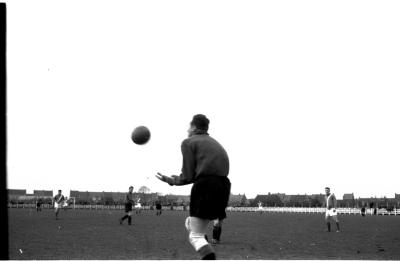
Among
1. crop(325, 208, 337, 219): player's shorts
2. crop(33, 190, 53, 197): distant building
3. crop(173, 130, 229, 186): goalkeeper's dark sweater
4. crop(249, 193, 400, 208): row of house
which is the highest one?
crop(173, 130, 229, 186): goalkeeper's dark sweater

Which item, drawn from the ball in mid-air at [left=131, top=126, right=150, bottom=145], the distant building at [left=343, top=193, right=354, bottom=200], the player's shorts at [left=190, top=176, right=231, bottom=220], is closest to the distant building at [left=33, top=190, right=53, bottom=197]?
the distant building at [left=343, top=193, right=354, bottom=200]

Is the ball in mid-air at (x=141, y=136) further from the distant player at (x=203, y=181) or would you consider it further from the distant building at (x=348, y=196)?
the distant building at (x=348, y=196)

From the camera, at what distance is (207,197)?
6273 millimetres

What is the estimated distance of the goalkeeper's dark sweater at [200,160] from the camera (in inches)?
250

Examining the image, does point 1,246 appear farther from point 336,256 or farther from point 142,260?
point 336,256

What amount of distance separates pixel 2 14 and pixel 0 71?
1.68 ft

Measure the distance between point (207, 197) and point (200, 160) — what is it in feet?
1.48

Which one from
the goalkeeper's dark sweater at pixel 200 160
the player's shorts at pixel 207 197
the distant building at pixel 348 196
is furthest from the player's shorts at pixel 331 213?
the distant building at pixel 348 196

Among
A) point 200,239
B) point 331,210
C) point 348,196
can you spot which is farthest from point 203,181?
point 348,196

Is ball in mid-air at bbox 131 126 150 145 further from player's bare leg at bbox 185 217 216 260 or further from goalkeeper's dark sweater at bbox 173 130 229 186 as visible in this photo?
player's bare leg at bbox 185 217 216 260

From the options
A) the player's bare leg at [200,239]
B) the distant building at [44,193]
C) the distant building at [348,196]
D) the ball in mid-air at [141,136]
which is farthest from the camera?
the distant building at [44,193]

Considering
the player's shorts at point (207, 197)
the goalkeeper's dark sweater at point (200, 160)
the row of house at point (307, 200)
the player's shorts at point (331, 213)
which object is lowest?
the row of house at point (307, 200)

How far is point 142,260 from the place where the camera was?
9.37 m

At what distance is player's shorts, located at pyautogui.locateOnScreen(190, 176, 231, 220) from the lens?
6270mm
